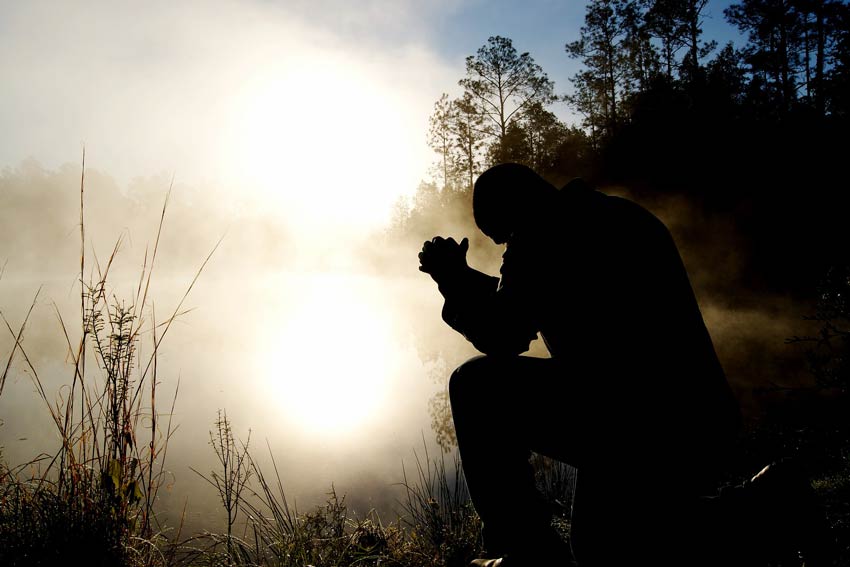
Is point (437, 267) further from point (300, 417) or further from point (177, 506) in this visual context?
point (300, 417)

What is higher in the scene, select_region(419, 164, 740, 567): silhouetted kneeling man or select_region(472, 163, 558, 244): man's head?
select_region(472, 163, 558, 244): man's head

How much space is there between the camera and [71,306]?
56.0ft

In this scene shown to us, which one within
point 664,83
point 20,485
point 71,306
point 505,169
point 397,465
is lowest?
point 397,465

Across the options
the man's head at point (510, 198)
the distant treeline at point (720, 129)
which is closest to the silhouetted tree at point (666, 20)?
the distant treeline at point (720, 129)

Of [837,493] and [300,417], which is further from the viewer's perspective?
[300,417]

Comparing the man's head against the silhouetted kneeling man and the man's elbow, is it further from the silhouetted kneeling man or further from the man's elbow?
the man's elbow

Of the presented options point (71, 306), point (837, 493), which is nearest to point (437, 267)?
point (837, 493)

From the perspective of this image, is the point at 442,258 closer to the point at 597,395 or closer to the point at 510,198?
the point at 510,198

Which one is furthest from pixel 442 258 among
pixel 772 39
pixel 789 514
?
pixel 772 39

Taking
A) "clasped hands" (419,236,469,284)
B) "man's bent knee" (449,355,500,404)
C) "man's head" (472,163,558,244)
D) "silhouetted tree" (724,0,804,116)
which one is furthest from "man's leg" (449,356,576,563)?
"silhouetted tree" (724,0,804,116)

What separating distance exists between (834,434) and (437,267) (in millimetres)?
4452

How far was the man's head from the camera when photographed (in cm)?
143

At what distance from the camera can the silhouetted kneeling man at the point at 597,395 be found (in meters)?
1.14

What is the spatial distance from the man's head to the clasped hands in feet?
0.46
